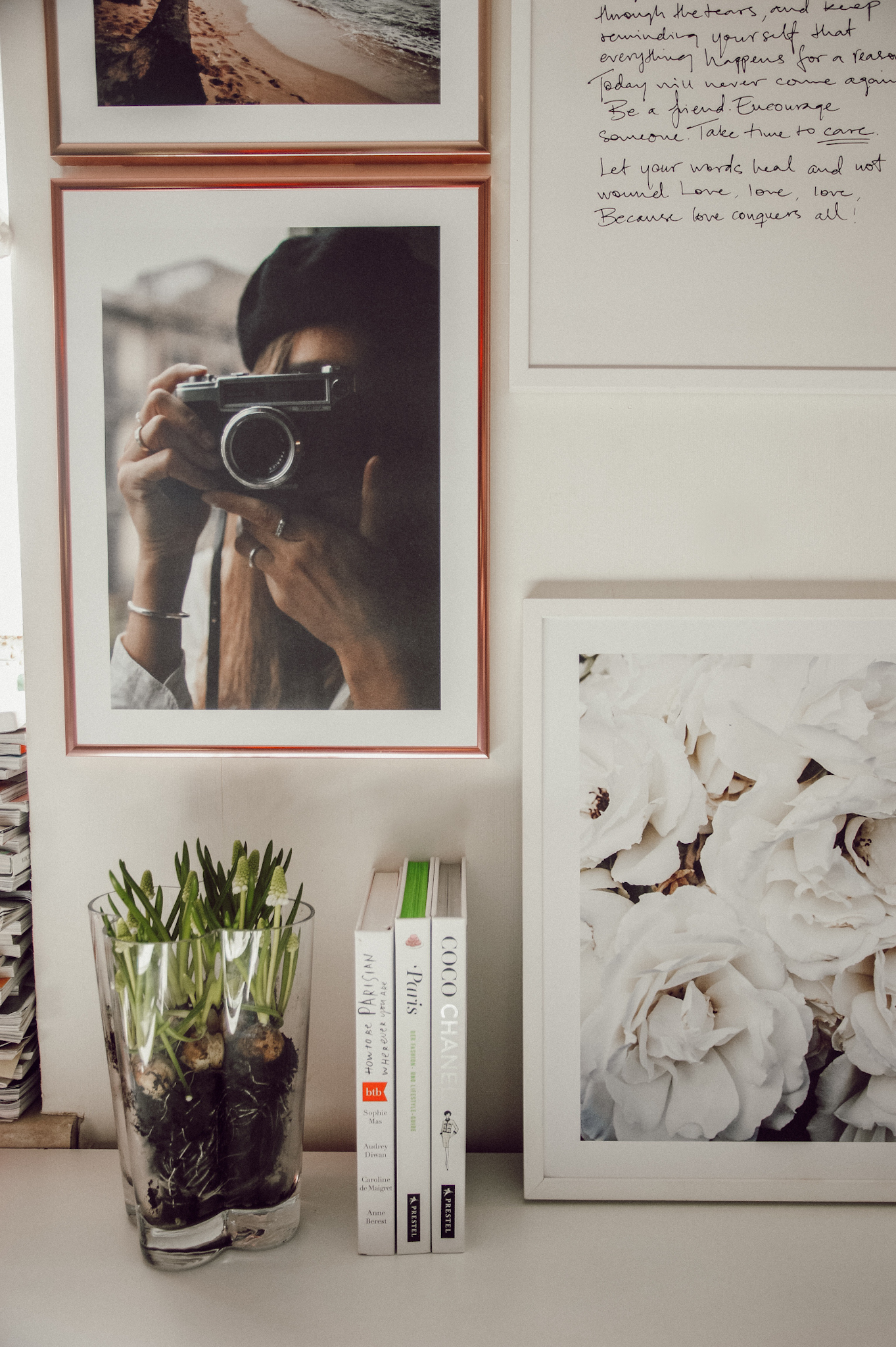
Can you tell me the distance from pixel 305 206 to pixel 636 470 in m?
0.38

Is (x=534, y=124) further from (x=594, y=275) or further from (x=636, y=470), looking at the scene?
(x=636, y=470)

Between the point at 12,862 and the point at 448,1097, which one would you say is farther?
the point at 12,862

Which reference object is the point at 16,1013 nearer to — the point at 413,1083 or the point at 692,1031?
the point at 413,1083

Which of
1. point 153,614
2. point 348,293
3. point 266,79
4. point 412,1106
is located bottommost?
point 412,1106

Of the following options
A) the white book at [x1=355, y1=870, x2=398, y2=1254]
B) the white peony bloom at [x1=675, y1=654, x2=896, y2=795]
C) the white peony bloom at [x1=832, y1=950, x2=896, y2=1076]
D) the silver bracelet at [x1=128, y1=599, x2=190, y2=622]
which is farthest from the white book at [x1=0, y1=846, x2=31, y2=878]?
the white peony bloom at [x1=832, y1=950, x2=896, y2=1076]

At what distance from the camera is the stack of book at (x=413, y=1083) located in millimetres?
680

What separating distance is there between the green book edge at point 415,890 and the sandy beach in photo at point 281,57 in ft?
2.24

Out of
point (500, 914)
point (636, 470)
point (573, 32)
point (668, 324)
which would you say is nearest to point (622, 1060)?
point (500, 914)

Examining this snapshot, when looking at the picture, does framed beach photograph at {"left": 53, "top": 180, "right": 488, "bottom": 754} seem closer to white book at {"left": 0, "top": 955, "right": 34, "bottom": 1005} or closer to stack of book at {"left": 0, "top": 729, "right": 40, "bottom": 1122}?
stack of book at {"left": 0, "top": 729, "right": 40, "bottom": 1122}

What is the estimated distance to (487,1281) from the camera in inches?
26.2

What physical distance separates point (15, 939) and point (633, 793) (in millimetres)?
600

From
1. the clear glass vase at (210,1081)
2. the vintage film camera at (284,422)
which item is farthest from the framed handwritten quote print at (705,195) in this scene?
the clear glass vase at (210,1081)

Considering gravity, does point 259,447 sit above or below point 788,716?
above

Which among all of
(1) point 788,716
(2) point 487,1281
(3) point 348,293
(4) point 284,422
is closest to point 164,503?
(4) point 284,422
